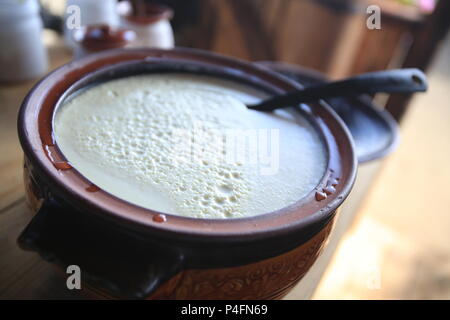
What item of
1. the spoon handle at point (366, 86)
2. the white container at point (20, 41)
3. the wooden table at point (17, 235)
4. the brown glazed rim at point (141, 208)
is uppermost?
the spoon handle at point (366, 86)

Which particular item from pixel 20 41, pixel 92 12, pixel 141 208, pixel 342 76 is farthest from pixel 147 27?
pixel 342 76

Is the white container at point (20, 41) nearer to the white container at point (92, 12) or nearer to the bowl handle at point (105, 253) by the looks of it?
the white container at point (92, 12)

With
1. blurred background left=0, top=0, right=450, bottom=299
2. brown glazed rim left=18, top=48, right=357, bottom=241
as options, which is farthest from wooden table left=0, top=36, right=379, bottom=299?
brown glazed rim left=18, top=48, right=357, bottom=241

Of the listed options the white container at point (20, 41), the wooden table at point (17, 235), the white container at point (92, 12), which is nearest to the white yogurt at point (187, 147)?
the wooden table at point (17, 235)

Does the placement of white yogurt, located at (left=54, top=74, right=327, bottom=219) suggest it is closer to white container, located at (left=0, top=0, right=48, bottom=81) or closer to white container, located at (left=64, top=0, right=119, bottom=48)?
white container, located at (left=0, top=0, right=48, bottom=81)

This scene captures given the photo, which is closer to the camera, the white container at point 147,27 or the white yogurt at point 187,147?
the white yogurt at point 187,147

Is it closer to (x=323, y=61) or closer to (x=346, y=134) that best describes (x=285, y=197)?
(x=346, y=134)

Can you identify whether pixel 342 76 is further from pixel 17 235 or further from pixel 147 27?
pixel 17 235

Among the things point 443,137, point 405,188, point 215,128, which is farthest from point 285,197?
point 443,137
